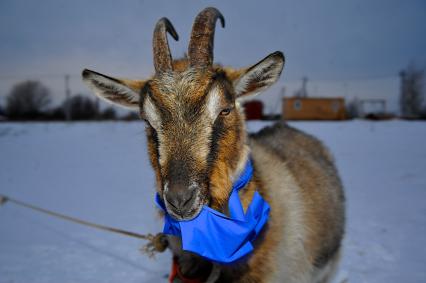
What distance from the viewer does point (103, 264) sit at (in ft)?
17.6

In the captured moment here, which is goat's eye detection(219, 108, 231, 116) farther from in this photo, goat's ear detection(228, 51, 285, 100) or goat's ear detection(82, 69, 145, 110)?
goat's ear detection(82, 69, 145, 110)

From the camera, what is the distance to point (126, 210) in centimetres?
814

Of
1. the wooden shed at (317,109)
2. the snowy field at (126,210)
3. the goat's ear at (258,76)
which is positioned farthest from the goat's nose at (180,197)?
the wooden shed at (317,109)

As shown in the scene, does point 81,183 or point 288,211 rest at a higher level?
point 288,211

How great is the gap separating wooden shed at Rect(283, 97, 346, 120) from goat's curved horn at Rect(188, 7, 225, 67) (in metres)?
28.0

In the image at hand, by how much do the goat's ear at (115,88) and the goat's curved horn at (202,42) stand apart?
49cm

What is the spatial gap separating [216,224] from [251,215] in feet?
1.12

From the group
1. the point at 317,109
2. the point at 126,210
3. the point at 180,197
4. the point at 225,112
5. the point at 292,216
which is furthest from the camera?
the point at 317,109

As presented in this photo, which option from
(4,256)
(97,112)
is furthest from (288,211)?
(97,112)

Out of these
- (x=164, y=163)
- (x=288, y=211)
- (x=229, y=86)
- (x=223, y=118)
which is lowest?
(x=288, y=211)

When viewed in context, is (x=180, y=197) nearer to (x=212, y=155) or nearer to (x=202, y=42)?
(x=212, y=155)

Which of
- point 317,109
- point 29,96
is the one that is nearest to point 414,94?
point 317,109

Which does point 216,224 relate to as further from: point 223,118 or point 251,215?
point 223,118

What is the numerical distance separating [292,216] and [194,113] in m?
1.33
